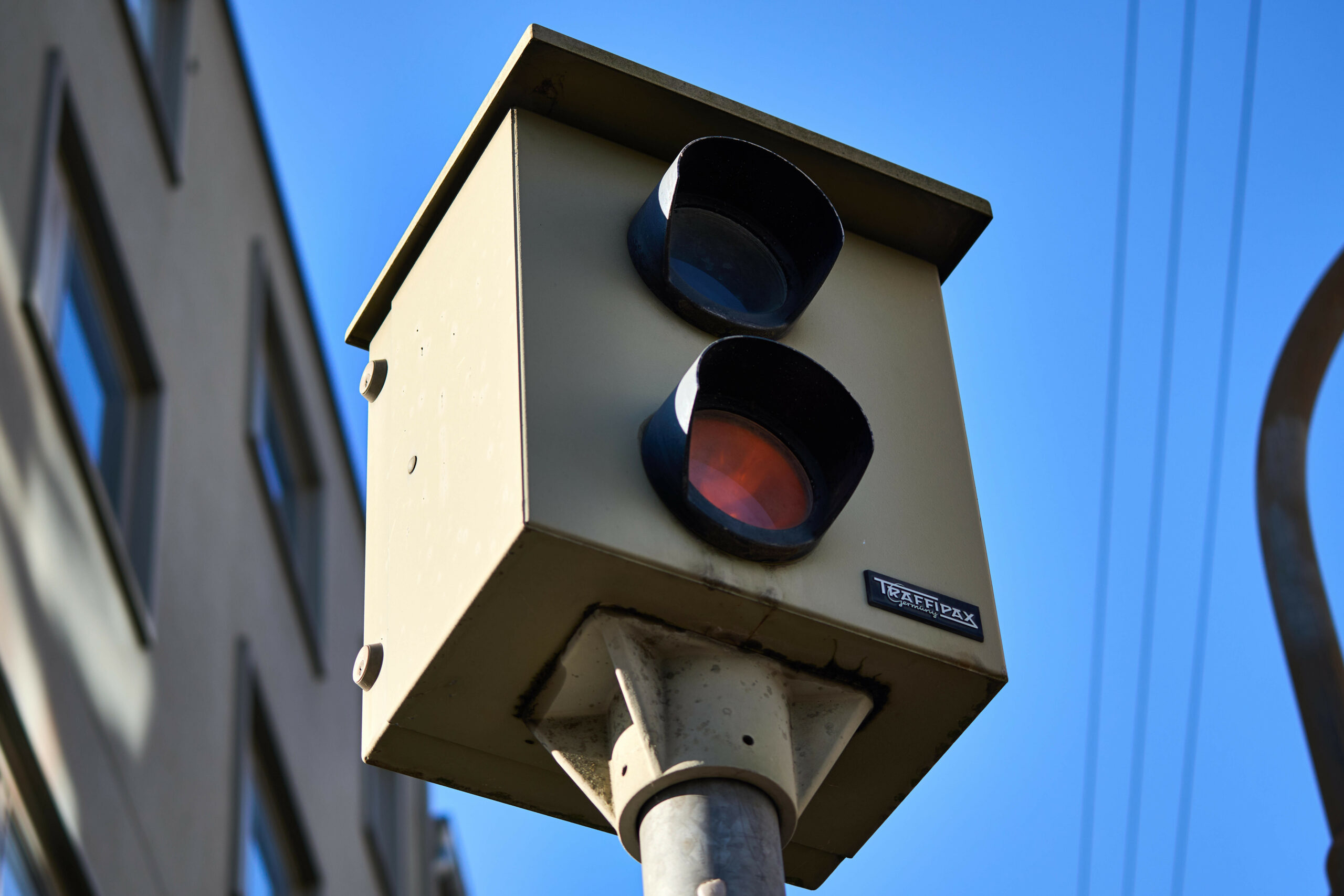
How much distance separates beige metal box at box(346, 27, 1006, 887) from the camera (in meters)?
2.74

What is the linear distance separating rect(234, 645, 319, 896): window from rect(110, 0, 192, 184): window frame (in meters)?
2.93

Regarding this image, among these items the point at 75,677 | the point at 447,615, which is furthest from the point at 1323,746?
the point at 75,677

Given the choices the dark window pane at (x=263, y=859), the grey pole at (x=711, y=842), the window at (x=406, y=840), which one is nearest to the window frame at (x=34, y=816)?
the dark window pane at (x=263, y=859)

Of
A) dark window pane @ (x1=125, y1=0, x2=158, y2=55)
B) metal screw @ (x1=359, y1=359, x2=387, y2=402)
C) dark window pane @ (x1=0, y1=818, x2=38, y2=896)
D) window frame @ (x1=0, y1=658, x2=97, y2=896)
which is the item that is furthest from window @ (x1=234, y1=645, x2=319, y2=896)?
metal screw @ (x1=359, y1=359, x2=387, y2=402)

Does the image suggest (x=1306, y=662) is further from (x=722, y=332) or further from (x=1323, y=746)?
(x=722, y=332)

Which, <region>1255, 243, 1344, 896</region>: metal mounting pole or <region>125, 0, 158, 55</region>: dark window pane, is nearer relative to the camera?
<region>1255, 243, 1344, 896</region>: metal mounting pole

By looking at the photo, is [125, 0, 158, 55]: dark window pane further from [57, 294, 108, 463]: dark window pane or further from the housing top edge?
the housing top edge

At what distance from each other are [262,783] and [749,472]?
29.1 feet

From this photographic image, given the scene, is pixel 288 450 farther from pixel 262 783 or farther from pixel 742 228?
pixel 742 228

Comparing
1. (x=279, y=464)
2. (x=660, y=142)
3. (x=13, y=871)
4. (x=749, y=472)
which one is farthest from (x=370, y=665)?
(x=279, y=464)

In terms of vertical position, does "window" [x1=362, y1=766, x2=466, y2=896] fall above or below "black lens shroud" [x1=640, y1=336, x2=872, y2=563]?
above

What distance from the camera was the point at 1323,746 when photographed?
1.92 meters

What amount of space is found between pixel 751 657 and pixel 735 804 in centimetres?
30

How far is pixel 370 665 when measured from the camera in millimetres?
3098
